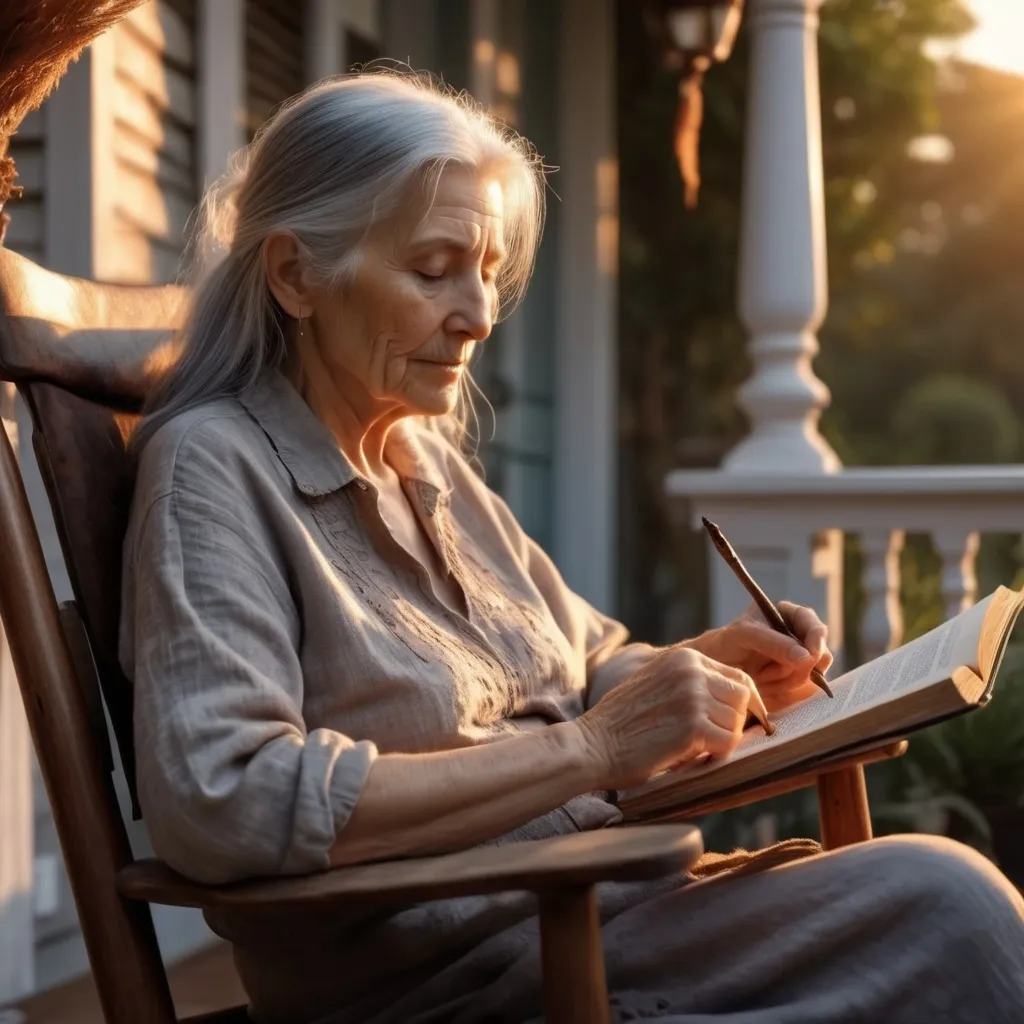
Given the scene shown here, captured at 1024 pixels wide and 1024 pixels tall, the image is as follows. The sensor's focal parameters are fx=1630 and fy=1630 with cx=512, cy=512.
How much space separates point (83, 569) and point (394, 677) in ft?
1.09

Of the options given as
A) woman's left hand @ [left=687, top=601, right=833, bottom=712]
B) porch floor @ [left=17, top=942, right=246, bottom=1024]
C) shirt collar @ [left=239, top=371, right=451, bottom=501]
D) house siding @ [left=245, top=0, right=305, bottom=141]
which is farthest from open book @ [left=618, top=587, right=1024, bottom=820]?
house siding @ [left=245, top=0, right=305, bottom=141]

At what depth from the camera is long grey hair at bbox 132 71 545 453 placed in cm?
167

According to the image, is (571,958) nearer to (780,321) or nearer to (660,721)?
(660,721)

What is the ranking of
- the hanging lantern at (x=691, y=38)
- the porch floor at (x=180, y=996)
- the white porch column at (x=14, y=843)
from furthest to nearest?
the hanging lantern at (x=691, y=38) < the porch floor at (x=180, y=996) < the white porch column at (x=14, y=843)

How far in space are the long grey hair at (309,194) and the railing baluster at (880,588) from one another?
2184 millimetres

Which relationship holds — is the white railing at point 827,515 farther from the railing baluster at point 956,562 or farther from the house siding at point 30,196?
the house siding at point 30,196

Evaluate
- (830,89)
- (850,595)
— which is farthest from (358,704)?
(830,89)

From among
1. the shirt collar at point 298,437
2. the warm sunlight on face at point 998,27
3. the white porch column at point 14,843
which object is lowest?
the white porch column at point 14,843

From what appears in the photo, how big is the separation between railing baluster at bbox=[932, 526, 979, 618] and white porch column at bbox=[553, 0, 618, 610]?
6.92ft

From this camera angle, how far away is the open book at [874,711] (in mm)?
1388

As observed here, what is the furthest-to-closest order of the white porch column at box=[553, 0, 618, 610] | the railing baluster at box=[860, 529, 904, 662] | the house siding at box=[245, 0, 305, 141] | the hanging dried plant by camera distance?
the white porch column at box=[553, 0, 618, 610]
the house siding at box=[245, 0, 305, 141]
the railing baluster at box=[860, 529, 904, 662]
the hanging dried plant

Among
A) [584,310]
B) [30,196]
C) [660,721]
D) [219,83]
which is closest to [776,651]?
[660,721]

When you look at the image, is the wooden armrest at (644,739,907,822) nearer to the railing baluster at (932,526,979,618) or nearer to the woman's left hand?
the woman's left hand

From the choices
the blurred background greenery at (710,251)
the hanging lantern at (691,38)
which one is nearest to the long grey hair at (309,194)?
the blurred background greenery at (710,251)
